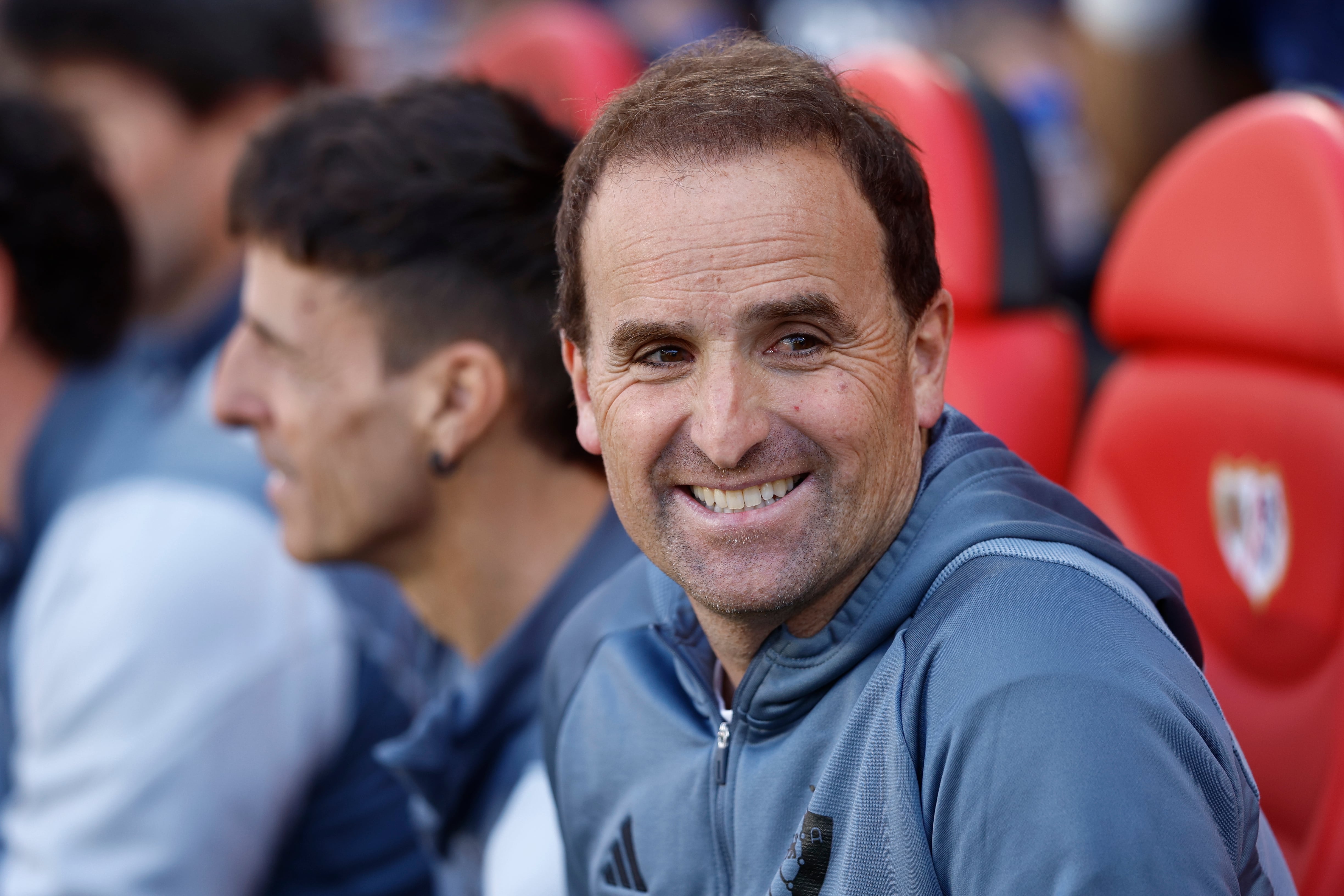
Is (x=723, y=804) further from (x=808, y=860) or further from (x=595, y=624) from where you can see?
(x=595, y=624)

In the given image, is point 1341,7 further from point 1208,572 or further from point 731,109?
point 731,109

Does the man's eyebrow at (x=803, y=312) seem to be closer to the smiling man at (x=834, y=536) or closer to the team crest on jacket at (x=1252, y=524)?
the smiling man at (x=834, y=536)

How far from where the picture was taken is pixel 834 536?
3.20ft

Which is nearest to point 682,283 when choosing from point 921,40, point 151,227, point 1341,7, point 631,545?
point 631,545

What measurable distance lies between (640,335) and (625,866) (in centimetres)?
48

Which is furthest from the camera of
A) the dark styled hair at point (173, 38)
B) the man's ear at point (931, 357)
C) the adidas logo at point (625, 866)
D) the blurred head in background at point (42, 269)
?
the dark styled hair at point (173, 38)

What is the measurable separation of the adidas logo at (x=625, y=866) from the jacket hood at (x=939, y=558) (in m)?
0.20

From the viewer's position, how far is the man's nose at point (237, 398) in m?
1.69

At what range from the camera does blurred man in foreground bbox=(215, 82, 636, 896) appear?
5.23 feet

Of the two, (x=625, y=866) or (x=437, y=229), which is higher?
(x=437, y=229)

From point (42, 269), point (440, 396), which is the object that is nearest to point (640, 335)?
point (440, 396)

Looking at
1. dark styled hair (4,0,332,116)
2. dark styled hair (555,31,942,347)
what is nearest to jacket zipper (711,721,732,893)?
dark styled hair (555,31,942,347)

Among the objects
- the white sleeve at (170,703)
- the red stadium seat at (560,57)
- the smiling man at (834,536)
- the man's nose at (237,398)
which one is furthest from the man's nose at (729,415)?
the red stadium seat at (560,57)

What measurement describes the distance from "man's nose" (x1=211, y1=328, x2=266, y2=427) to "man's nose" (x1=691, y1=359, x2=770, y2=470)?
91cm
